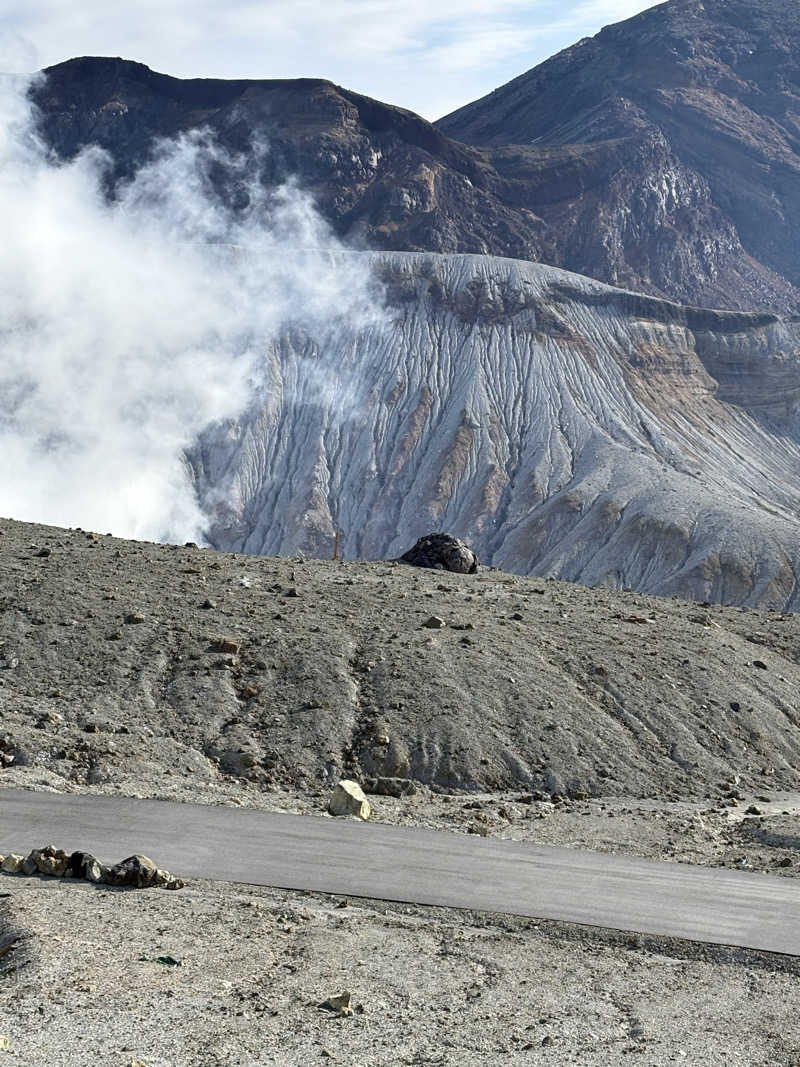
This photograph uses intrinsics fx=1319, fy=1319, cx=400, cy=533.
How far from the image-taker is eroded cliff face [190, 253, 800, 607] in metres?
73.8

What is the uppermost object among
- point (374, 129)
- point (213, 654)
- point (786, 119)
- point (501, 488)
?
point (786, 119)

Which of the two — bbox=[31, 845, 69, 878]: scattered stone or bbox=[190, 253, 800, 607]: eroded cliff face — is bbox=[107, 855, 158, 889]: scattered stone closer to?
bbox=[31, 845, 69, 878]: scattered stone

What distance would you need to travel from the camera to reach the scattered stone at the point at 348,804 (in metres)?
19.9

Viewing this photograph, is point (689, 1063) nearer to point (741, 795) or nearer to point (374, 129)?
point (741, 795)

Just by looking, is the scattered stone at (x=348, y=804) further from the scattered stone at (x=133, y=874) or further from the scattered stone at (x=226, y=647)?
Result: the scattered stone at (x=226, y=647)

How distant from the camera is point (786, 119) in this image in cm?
16762

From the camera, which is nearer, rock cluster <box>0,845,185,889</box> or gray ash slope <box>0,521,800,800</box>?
rock cluster <box>0,845,185,889</box>

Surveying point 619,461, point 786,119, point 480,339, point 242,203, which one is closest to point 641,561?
point 619,461

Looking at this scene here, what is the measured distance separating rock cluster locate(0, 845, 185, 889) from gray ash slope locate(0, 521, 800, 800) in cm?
408

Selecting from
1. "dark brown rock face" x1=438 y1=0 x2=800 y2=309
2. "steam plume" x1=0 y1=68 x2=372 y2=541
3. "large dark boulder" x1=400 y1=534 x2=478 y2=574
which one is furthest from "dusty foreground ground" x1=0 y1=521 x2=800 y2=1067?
"dark brown rock face" x1=438 y1=0 x2=800 y2=309

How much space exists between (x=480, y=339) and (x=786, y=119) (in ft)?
319

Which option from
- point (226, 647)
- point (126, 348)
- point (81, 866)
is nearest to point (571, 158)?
point (126, 348)

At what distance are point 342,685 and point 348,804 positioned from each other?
18.2 feet

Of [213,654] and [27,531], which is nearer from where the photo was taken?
[213,654]
